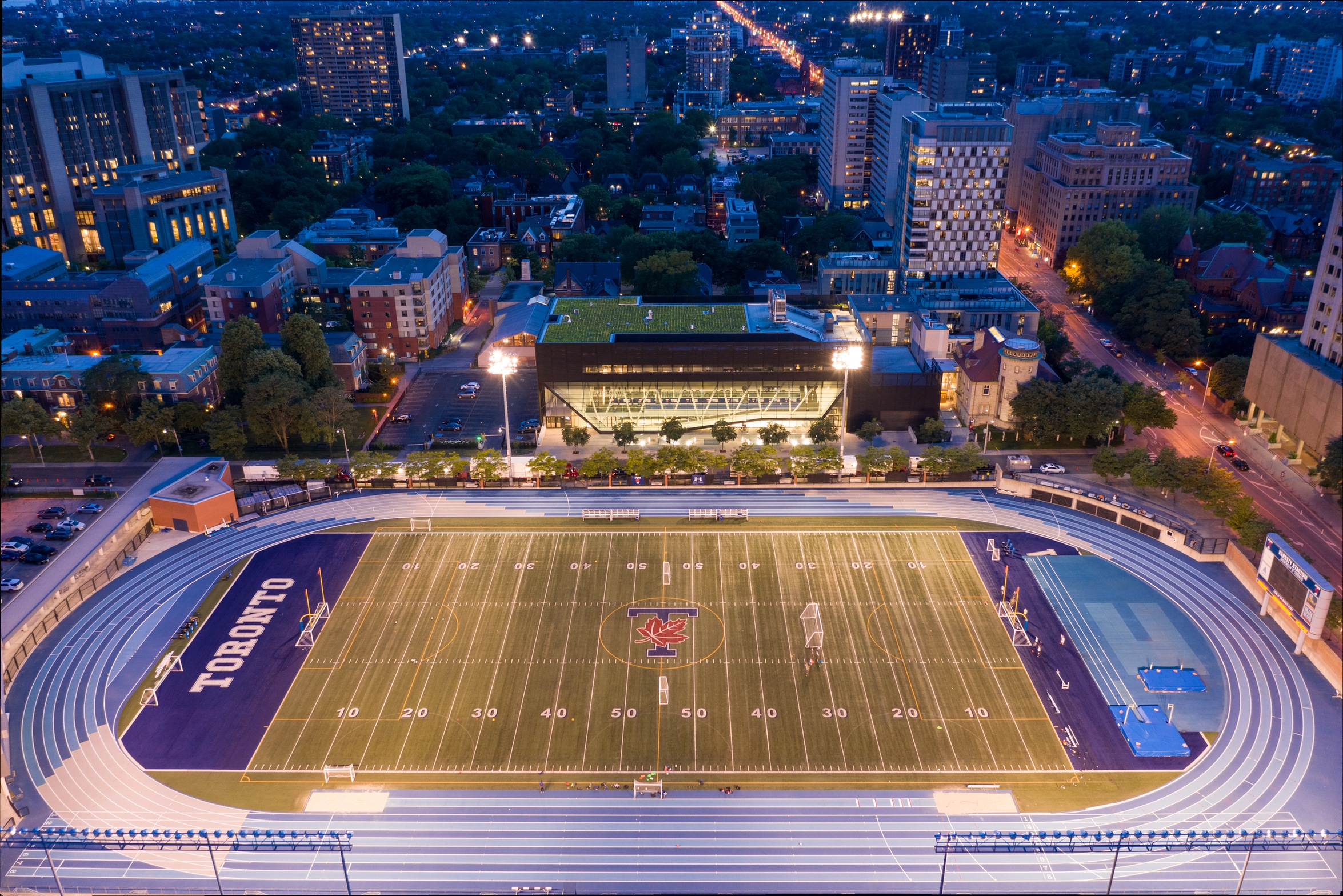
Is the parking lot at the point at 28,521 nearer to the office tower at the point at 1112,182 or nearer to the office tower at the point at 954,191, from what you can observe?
the office tower at the point at 954,191

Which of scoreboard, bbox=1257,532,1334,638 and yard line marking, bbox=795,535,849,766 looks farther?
scoreboard, bbox=1257,532,1334,638

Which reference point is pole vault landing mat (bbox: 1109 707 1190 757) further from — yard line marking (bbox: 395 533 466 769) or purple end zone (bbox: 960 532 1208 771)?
yard line marking (bbox: 395 533 466 769)

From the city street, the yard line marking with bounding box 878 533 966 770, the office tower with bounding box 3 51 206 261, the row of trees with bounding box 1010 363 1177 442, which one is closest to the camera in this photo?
the yard line marking with bounding box 878 533 966 770

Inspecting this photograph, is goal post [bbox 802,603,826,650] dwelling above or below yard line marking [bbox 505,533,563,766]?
above

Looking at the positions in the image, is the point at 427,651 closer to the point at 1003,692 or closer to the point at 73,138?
the point at 1003,692

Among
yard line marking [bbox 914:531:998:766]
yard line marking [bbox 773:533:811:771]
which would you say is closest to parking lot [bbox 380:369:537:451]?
yard line marking [bbox 773:533:811:771]

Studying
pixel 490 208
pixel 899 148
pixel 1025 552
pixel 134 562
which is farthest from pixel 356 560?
pixel 899 148
